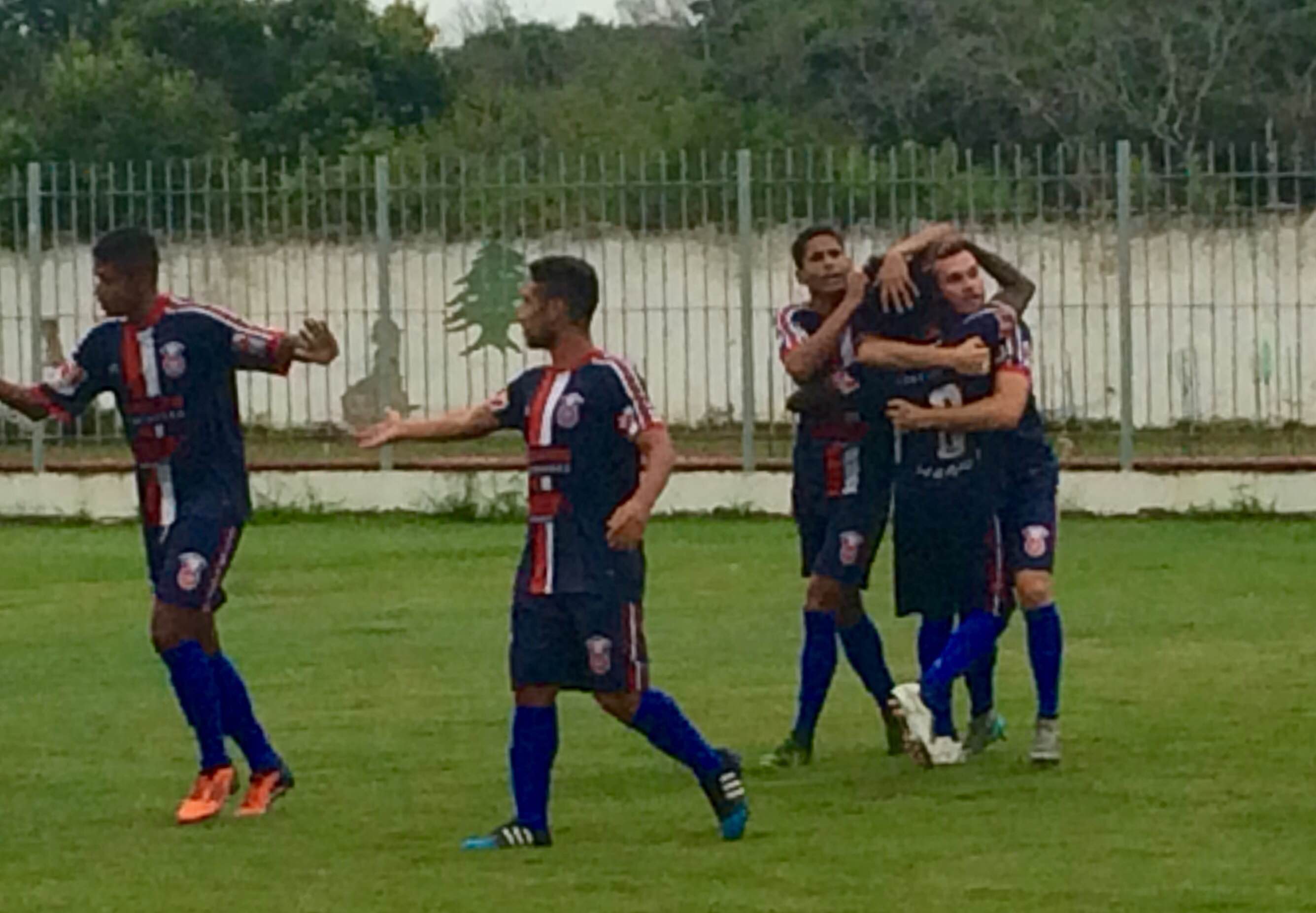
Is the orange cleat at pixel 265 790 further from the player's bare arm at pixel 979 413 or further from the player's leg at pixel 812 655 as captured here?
the player's bare arm at pixel 979 413

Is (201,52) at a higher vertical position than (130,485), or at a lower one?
higher

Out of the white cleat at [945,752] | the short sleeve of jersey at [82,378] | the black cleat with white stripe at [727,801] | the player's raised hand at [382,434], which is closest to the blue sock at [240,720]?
the short sleeve of jersey at [82,378]

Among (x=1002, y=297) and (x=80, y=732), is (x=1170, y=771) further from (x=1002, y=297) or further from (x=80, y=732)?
(x=80, y=732)

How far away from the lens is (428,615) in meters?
15.7

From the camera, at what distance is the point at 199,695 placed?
937cm

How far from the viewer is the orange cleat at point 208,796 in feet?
30.2

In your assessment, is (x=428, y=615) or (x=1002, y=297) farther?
(x=428, y=615)

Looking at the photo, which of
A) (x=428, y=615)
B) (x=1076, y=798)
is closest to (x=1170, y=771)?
(x=1076, y=798)

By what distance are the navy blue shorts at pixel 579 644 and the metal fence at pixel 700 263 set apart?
41.6 feet

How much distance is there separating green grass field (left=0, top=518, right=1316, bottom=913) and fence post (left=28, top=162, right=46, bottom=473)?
4.76m

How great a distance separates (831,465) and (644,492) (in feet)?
6.82

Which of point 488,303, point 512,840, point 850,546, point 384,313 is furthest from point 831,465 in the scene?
point 488,303

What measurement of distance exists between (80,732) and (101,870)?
3.12 m

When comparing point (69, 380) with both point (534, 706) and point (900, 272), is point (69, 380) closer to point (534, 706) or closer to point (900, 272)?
point (534, 706)
